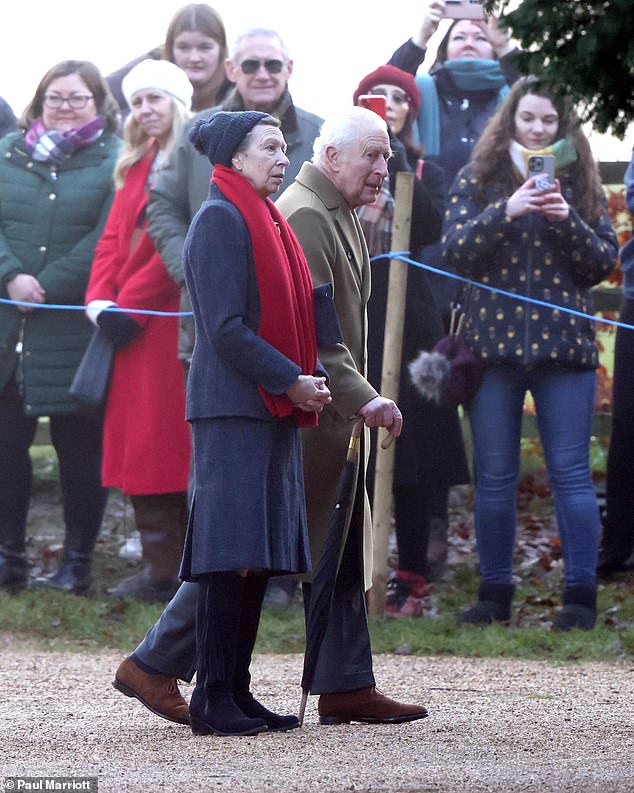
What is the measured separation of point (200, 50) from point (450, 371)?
7.58ft

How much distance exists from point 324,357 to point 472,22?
13.0ft

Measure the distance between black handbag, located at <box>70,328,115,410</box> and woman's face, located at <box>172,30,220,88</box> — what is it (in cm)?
145

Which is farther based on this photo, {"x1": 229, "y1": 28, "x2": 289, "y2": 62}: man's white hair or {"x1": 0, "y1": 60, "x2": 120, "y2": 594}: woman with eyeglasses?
{"x1": 0, "y1": 60, "x2": 120, "y2": 594}: woman with eyeglasses

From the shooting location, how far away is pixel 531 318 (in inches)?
297

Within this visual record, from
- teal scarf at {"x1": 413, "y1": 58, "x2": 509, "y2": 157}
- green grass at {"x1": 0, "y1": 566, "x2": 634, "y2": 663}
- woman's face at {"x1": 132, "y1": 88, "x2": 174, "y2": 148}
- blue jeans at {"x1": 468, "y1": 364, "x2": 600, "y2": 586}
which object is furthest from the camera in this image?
teal scarf at {"x1": 413, "y1": 58, "x2": 509, "y2": 157}

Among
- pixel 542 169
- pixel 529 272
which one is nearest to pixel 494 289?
pixel 529 272

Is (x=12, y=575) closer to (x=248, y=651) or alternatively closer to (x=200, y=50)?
(x=200, y=50)

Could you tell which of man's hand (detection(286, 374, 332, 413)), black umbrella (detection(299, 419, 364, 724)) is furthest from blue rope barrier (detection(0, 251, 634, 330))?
man's hand (detection(286, 374, 332, 413))

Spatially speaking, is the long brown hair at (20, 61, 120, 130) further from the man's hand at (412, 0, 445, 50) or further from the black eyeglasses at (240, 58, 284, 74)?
the man's hand at (412, 0, 445, 50)

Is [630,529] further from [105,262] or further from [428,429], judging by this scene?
[105,262]

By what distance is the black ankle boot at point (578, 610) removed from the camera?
24.8 ft

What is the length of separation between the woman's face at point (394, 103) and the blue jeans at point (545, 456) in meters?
1.36

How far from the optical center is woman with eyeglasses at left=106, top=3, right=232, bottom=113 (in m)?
8.72

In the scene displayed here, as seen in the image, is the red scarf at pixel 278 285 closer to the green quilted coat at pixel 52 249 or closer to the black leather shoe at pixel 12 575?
the green quilted coat at pixel 52 249
